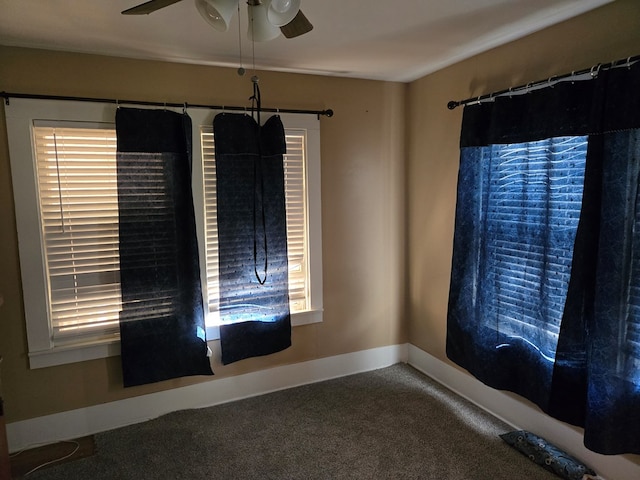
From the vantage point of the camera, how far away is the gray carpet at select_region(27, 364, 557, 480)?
88.7 inches

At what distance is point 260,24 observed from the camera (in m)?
1.57

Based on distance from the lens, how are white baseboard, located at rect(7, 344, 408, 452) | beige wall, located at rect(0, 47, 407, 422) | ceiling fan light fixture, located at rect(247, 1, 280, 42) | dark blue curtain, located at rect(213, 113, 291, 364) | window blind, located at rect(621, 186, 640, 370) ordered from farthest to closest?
1. dark blue curtain, located at rect(213, 113, 291, 364)
2. white baseboard, located at rect(7, 344, 408, 452)
3. beige wall, located at rect(0, 47, 407, 422)
4. window blind, located at rect(621, 186, 640, 370)
5. ceiling fan light fixture, located at rect(247, 1, 280, 42)

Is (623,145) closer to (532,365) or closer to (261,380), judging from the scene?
(532,365)

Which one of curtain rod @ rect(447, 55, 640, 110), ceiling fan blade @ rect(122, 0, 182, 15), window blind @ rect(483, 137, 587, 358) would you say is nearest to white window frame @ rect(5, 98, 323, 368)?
ceiling fan blade @ rect(122, 0, 182, 15)

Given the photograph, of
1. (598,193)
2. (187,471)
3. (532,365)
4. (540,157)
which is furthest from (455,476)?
(540,157)

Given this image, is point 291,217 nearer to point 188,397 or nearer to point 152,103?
point 152,103

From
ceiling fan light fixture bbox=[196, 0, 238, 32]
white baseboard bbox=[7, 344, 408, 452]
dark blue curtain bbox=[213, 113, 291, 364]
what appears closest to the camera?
ceiling fan light fixture bbox=[196, 0, 238, 32]

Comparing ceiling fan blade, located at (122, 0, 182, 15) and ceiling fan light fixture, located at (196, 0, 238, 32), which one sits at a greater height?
ceiling fan blade, located at (122, 0, 182, 15)

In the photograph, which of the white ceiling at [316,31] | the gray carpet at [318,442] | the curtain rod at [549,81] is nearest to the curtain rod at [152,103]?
the white ceiling at [316,31]

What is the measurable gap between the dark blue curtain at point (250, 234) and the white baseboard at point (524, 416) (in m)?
1.27

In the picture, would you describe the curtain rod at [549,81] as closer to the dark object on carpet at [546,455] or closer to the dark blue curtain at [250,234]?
the dark blue curtain at [250,234]

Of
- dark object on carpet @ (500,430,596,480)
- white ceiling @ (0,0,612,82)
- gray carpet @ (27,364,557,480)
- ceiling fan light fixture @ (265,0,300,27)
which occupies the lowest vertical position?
gray carpet @ (27,364,557,480)

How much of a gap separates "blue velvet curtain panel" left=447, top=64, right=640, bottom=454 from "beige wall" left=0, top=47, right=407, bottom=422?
0.79m

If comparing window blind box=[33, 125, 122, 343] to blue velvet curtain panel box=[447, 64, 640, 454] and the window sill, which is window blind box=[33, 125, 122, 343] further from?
blue velvet curtain panel box=[447, 64, 640, 454]
